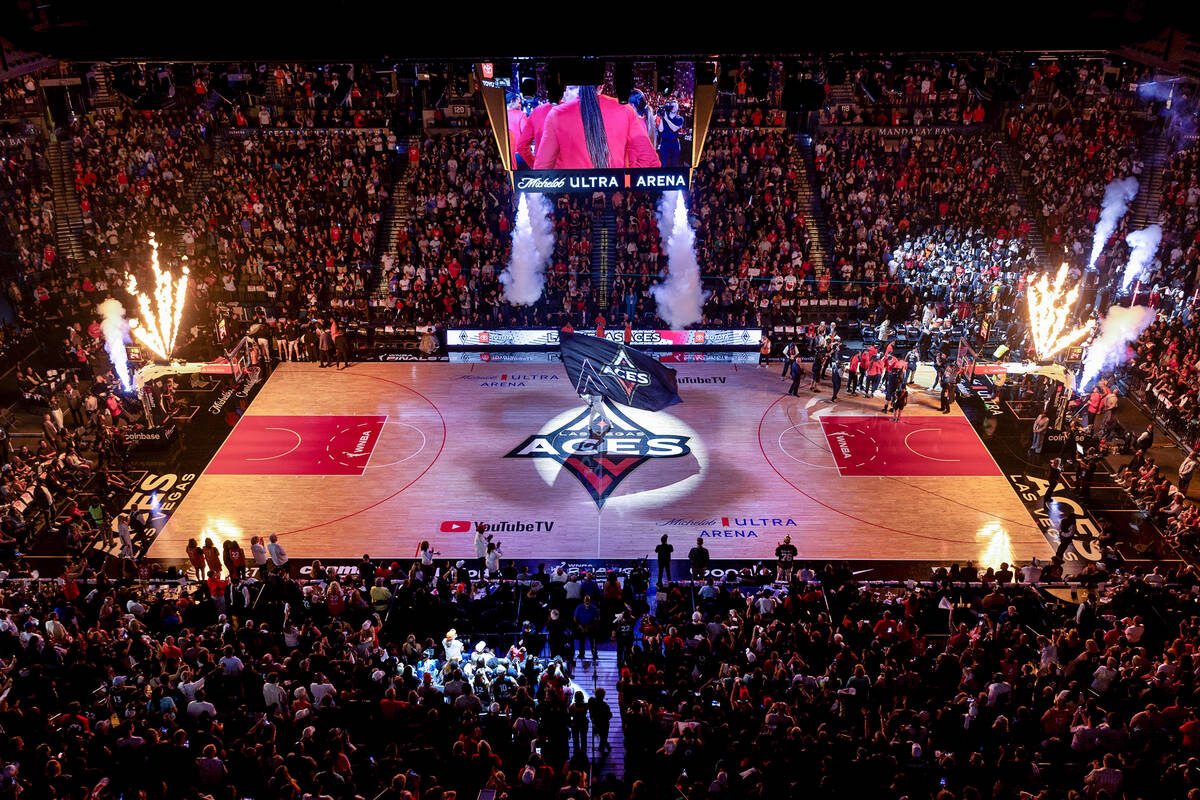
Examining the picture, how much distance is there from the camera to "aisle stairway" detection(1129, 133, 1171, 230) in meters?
34.0

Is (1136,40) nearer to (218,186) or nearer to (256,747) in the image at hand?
(256,747)

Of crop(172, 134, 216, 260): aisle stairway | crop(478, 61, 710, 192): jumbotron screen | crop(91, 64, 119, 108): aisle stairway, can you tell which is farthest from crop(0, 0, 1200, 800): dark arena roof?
crop(91, 64, 119, 108): aisle stairway

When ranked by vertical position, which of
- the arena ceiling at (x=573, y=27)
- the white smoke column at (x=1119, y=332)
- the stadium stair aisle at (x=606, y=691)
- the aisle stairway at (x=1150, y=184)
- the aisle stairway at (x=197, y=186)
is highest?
the arena ceiling at (x=573, y=27)

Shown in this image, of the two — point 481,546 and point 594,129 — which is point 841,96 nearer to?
point 594,129

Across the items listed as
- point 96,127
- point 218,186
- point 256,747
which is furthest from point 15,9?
point 96,127

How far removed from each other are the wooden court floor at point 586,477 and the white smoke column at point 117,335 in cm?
351

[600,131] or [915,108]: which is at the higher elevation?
[915,108]

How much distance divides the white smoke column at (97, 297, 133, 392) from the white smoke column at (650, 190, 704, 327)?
52.9ft

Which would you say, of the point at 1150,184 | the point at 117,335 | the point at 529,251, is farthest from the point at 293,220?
the point at 1150,184

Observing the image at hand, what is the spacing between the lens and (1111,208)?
112 ft

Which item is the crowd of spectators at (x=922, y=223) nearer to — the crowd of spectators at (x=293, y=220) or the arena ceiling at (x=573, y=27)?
the crowd of spectators at (x=293, y=220)

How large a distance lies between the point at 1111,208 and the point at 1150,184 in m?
1.92

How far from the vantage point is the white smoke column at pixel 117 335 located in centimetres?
2523

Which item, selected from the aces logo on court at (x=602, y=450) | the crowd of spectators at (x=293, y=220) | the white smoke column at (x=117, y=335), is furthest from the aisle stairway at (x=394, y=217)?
the aces logo on court at (x=602, y=450)
